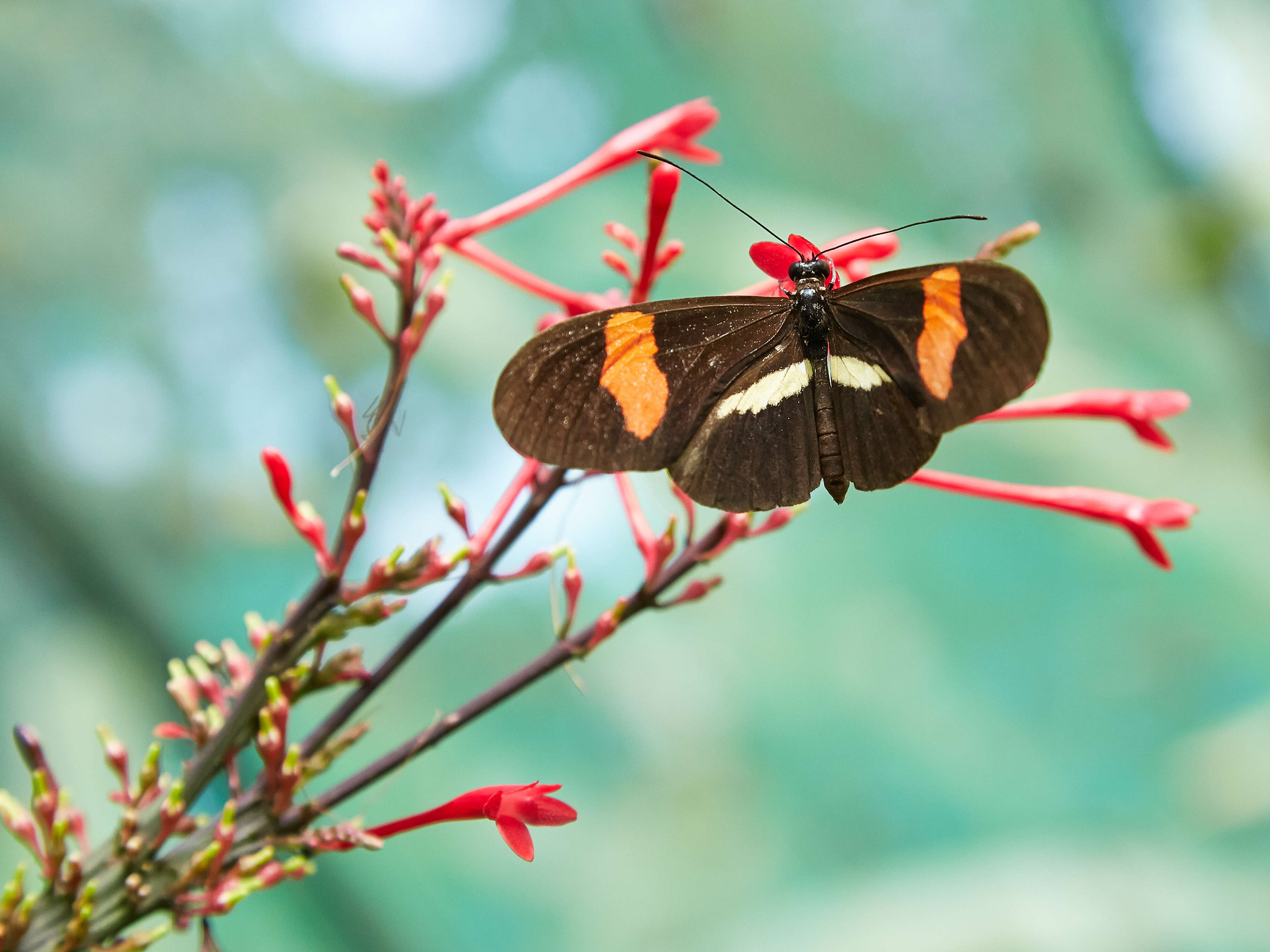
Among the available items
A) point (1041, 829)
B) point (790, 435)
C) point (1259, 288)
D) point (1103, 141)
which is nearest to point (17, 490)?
point (790, 435)

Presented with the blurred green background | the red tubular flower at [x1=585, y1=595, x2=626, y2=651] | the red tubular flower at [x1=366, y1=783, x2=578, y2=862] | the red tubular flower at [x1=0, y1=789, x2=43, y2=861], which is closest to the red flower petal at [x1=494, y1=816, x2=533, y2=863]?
the red tubular flower at [x1=366, y1=783, x2=578, y2=862]

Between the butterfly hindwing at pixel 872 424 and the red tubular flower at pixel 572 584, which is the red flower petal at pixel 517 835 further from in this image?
the butterfly hindwing at pixel 872 424

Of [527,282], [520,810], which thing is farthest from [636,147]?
[520,810]

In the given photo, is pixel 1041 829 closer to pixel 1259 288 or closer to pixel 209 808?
pixel 1259 288

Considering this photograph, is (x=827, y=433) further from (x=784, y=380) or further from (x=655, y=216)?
(x=655, y=216)

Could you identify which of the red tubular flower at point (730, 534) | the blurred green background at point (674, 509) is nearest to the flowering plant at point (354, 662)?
the red tubular flower at point (730, 534)

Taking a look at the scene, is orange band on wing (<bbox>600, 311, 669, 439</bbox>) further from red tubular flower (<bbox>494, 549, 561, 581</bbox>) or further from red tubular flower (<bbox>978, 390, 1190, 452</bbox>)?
red tubular flower (<bbox>978, 390, 1190, 452</bbox>)
